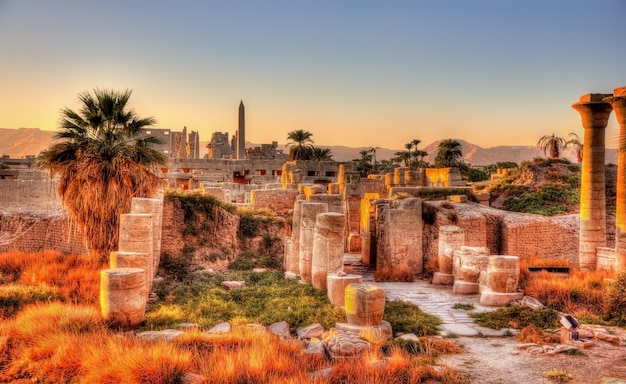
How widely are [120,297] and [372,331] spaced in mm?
4874

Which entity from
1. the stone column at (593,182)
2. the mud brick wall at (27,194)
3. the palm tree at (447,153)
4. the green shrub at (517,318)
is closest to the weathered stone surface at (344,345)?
the green shrub at (517,318)

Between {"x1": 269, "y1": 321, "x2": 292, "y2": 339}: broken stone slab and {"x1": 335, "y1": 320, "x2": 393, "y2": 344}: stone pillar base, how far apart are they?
0.97m

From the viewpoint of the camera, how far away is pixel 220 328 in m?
9.21

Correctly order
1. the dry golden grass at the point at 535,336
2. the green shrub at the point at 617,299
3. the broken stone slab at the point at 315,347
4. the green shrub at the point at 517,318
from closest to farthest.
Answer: the broken stone slab at the point at 315,347 < the dry golden grass at the point at 535,336 < the green shrub at the point at 517,318 < the green shrub at the point at 617,299

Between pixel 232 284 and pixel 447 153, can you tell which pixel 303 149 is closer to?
pixel 447 153

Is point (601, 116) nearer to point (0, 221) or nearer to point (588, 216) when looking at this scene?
point (588, 216)

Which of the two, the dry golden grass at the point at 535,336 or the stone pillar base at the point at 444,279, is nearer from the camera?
the dry golden grass at the point at 535,336

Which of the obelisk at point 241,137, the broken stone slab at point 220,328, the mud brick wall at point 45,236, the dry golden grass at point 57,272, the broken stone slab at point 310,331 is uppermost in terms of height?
the obelisk at point 241,137

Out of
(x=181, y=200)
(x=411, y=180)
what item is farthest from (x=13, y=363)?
(x=411, y=180)

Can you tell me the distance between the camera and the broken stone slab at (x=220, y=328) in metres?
8.83

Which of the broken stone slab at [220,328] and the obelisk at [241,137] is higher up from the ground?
the obelisk at [241,137]

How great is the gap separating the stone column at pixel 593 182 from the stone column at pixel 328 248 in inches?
293

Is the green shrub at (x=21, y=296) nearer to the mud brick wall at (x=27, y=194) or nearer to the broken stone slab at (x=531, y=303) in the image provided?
the broken stone slab at (x=531, y=303)

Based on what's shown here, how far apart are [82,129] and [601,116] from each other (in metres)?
14.9
